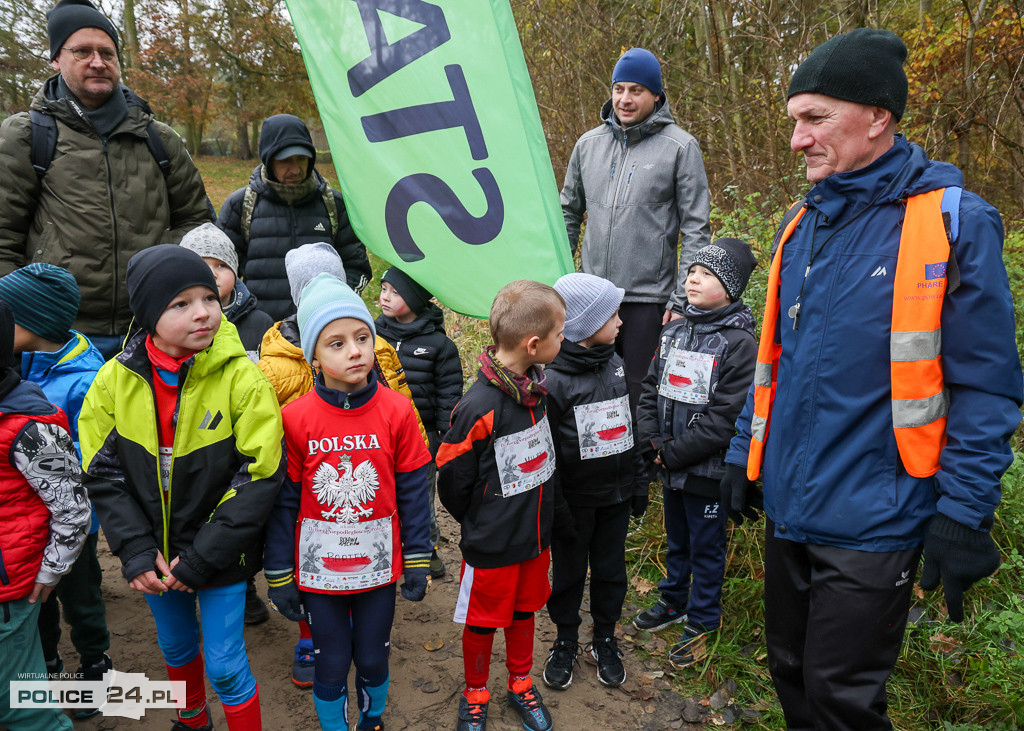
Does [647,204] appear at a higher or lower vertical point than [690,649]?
higher

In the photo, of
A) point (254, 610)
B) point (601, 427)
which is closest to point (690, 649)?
point (601, 427)

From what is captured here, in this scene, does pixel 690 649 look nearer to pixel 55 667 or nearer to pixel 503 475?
pixel 503 475

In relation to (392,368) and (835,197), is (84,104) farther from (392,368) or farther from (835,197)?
(835,197)

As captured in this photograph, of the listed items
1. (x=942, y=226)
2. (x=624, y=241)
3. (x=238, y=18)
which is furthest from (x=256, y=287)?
(x=238, y=18)

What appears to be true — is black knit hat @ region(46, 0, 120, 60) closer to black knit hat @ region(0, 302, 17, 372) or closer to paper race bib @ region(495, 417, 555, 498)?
black knit hat @ region(0, 302, 17, 372)

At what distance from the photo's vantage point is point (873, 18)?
6027 millimetres

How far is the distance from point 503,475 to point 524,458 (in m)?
0.11

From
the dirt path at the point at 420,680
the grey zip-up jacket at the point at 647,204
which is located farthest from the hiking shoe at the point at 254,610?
the grey zip-up jacket at the point at 647,204

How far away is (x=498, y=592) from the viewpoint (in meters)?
2.75

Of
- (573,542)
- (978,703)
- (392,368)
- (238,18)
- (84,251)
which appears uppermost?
(238,18)

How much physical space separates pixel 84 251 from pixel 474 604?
2439 millimetres

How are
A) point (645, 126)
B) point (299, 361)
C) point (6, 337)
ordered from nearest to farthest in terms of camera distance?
point (6, 337) → point (299, 361) → point (645, 126)

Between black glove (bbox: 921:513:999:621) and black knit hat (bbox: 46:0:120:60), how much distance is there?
12.8ft

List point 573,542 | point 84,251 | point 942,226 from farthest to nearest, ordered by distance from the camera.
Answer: point 84,251, point 573,542, point 942,226
